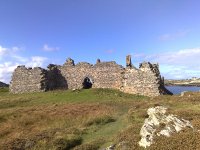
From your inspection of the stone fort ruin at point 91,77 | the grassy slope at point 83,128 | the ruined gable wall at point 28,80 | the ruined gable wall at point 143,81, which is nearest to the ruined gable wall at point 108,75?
the stone fort ruin at point 91,77

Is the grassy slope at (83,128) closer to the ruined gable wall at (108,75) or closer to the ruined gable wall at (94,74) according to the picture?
the ruined gable wall at (108,75)

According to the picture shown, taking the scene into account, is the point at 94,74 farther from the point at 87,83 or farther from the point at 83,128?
the point at 83,128

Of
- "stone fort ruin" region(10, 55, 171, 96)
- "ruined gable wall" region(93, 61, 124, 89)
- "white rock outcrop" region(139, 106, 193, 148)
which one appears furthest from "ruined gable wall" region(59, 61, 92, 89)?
"white rock outcrop" region(139, 106, 193, 148)

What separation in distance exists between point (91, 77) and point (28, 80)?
13.9 metres

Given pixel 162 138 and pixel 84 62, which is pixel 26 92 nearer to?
pixel 84 62

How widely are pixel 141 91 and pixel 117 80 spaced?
623 centimetres

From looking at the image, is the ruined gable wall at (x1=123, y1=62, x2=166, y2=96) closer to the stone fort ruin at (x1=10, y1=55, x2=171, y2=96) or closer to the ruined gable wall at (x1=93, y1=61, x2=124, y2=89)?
the stone fort ruin at (x1=10, y1=55, x2=171, y2=96)

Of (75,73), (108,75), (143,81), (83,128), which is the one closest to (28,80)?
(75,73)

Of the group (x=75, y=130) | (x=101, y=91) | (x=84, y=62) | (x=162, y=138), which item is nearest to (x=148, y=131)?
(x=162, y=138)

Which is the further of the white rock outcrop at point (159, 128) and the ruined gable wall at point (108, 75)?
the ruined gable wall at point (108, 75)

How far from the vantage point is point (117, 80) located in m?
67.2

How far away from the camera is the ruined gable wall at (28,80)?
69312mm

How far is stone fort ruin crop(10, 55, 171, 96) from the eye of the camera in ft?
208

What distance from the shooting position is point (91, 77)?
6975cm
